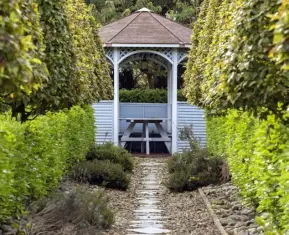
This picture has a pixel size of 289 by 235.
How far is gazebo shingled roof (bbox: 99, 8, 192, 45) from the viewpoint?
23.9 metres

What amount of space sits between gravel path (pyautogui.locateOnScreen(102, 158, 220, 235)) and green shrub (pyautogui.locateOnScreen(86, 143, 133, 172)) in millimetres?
813

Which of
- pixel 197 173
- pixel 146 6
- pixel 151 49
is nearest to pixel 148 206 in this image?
pixel 197 173

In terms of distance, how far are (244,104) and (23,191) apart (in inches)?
120

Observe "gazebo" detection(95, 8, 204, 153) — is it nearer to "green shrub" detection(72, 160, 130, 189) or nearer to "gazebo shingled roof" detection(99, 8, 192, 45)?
"gazebo shingled roof" detection(99, 8, 192, 45)

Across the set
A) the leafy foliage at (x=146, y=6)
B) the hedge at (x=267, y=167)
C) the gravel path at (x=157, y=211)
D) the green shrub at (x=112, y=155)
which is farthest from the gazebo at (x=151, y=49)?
the hedge at (x=267, y=167)

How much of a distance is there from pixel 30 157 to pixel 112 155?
876 centimetres

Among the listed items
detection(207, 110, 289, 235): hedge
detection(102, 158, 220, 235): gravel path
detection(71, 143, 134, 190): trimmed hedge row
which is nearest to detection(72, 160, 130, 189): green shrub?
detection(71, 143, 134, 190): trimmed hedge row

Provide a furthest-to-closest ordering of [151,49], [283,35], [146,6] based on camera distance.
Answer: [146,6], [151,49], [283,35]

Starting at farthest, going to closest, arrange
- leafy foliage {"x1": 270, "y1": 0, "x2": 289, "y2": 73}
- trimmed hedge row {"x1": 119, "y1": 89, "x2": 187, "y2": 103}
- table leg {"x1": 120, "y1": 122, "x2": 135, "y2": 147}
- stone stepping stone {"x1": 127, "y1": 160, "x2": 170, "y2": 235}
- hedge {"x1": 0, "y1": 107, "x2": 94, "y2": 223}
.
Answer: trimmed hedge row {"x1": 119, "y1": 89, "x2": 187, "y2": 103}, table leg {"x1": 120, "y1": 122, "x2": 135, "y2": 147}, stone stepping stone {"x1": 127, "y1": 160, "x2": 170, "y2": 235}, hedge {"x1": 0, "y1": 107, "x2": 94, "y2": 223}, leafy foliage {"x1": 270, "y1": 0, "x2": 289, "y2": 73}

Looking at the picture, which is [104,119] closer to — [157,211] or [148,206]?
[148,206]

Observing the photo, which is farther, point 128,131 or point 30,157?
point 128,131

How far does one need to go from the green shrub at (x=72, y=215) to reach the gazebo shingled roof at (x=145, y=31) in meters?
13.9

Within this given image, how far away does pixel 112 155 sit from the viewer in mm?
18188

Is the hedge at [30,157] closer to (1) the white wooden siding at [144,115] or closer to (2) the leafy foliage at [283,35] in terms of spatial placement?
(2) the leafy foliage at [283,35]
